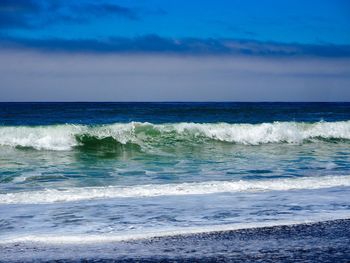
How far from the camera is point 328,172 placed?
41.5ft

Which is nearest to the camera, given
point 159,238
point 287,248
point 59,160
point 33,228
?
point 287,248

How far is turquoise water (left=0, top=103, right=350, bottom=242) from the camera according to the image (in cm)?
665

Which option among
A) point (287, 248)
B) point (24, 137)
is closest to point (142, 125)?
point (24, 137)

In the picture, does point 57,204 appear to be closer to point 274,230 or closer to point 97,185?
point 97,185

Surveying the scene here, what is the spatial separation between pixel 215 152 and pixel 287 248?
44.3 feet

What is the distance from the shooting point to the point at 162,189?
31.5 feet

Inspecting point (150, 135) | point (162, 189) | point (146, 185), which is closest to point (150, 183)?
point (146, 185)

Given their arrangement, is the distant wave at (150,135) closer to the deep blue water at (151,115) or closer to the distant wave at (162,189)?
the distant wave at (162,189)

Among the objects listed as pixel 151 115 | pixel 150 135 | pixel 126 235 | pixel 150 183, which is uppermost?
→ pixel 151 115

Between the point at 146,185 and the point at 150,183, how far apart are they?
64 cm

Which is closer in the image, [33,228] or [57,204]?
[33,228]

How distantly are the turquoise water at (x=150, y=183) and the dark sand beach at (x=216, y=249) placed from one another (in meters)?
0.40

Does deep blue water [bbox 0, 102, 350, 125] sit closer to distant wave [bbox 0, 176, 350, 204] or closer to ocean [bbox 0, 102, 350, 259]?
ocean [bbox 0, 102, 350, 259]

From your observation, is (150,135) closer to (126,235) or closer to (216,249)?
(126,235)
